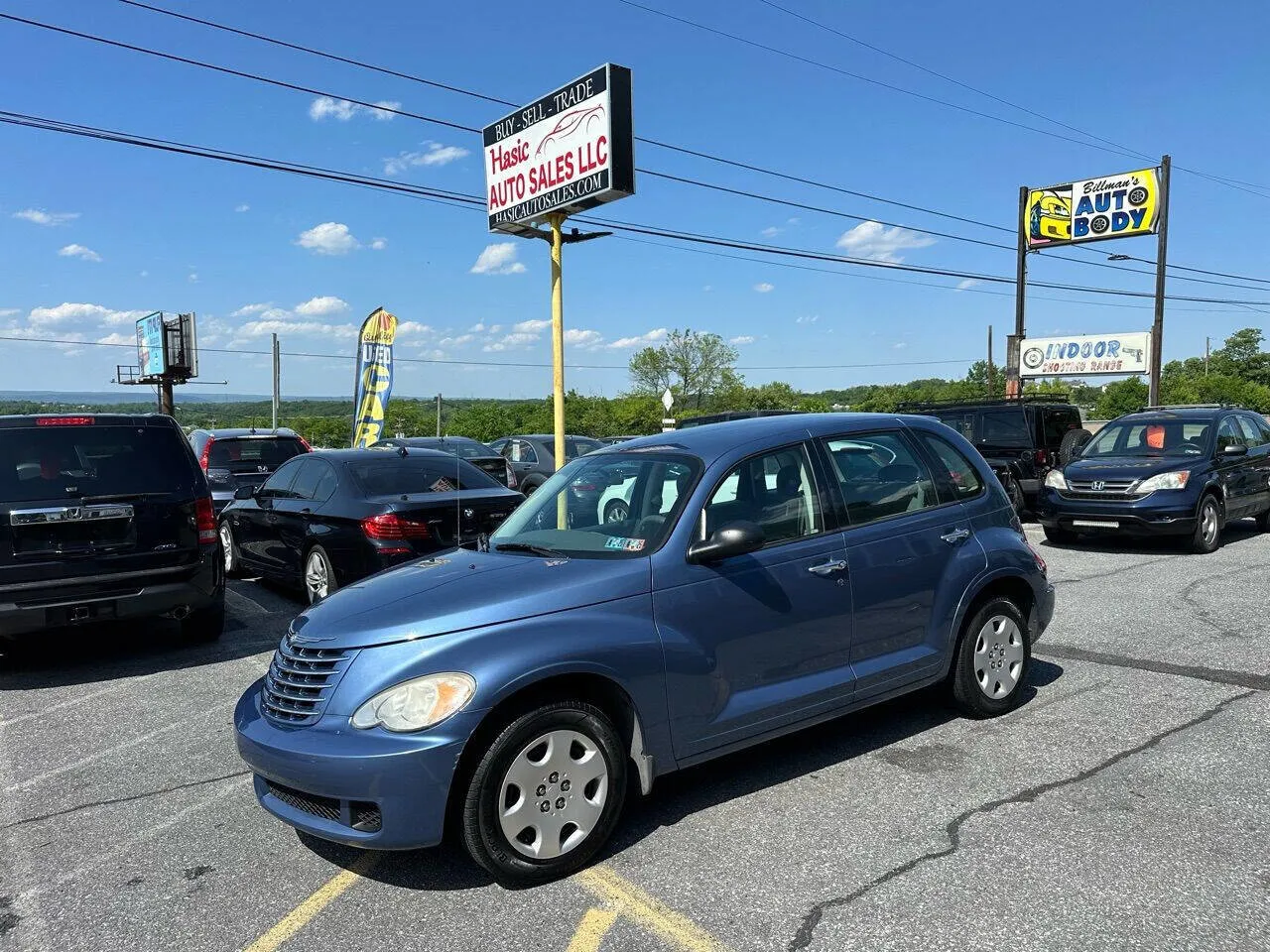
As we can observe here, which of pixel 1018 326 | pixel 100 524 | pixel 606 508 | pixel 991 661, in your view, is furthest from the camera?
pixel 1018 326

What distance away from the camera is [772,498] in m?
4.26

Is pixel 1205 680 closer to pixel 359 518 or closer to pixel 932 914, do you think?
pixel 932 914

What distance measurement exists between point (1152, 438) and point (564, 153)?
27.6 ft

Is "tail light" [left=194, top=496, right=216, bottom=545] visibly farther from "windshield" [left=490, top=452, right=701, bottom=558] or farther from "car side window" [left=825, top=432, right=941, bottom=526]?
"car side window" [left=825, top=432, right=941, bottom=526]

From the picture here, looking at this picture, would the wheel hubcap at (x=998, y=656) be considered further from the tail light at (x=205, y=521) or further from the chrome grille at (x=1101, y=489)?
the chrome grille at (x=1101, y=489)

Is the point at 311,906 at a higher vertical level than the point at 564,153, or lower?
lower

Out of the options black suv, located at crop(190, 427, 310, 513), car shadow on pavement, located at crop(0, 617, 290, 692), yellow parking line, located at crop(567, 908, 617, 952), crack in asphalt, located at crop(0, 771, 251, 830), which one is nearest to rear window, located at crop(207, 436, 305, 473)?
black suv, located at crop(190, 427, 310, 513)

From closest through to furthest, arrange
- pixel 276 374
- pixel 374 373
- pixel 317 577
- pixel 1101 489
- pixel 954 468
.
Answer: pixel 954 468 < pixel 317 577 < pixel 1101 489 < pixel 374 373 < pixel 276 374

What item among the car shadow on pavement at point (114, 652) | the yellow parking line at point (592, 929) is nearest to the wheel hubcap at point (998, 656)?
the yellow parking line at point (592, 929)

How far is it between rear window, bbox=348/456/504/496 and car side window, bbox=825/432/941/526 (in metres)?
4.46

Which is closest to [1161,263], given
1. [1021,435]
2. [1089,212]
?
[1089,212]

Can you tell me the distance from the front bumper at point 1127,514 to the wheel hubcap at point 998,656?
676 cm

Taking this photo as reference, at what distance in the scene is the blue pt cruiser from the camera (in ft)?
10.6

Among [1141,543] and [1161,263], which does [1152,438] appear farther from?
[1161,263]
